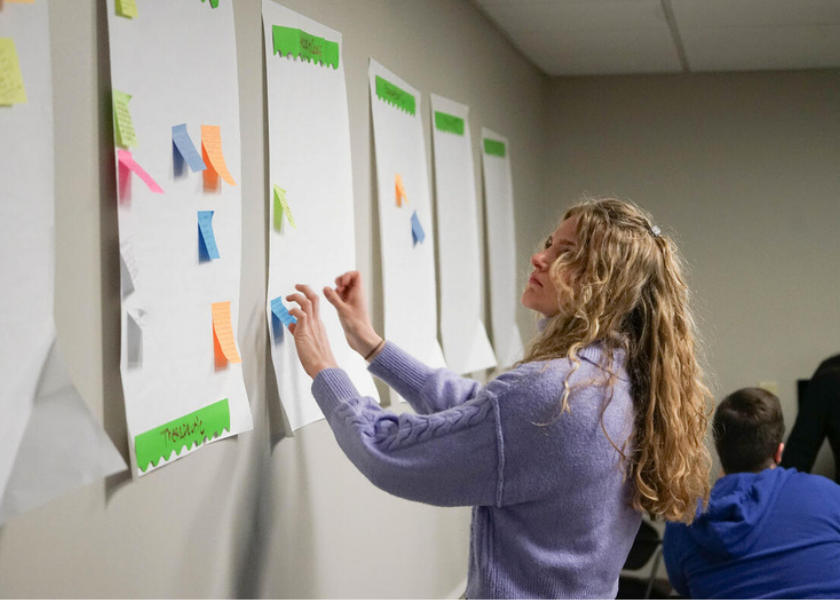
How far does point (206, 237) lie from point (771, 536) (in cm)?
163

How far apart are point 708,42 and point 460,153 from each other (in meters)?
1.33

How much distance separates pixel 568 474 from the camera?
4.33 feet

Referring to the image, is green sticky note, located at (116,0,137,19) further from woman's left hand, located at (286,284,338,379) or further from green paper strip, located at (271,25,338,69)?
woman's left hand, located at (286,284,338,379)

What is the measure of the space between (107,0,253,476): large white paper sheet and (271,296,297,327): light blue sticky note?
13cm

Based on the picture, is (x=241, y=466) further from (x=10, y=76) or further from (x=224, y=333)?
(x=10, y=76)

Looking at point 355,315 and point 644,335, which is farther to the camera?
point 355,315

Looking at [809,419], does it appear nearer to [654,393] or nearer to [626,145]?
[626,145]

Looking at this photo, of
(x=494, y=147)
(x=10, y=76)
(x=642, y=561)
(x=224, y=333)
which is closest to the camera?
→ (x=10, y=76)

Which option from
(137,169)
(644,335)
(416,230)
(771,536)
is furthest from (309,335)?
(771,536)

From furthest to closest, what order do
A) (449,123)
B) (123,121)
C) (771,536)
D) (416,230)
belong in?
(449,123) → (416,230) → (771,536) → (123,121)

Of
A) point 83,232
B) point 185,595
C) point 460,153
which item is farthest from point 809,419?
point 83,232

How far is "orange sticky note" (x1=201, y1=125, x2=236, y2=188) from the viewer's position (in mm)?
A: 1406

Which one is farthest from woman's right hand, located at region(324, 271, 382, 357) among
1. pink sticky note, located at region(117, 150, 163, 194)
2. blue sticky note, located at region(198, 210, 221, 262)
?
pink sticky note, located at region(117, 150, 163, 194)

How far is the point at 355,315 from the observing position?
165 cm
